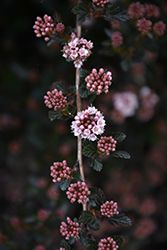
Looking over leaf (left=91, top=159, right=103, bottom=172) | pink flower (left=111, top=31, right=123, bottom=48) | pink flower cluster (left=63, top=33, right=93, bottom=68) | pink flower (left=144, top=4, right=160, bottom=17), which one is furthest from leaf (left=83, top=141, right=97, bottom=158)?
pink flower (left=144, top=4, right=160, bottom=17)

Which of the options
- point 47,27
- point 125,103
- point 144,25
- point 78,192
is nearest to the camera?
point 78,192

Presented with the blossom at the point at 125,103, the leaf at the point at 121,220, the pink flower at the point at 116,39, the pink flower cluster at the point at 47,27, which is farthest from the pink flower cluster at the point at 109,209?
the blossom at the point at 125,103

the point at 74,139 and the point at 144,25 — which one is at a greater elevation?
the point at 144,25

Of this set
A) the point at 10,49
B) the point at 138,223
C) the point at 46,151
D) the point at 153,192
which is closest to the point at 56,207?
the point at 46,151

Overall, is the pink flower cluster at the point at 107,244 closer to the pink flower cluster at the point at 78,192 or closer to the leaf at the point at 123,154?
the pink flower cluster at the point at 78,192

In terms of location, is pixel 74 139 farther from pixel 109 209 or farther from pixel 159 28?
pixel 109 209

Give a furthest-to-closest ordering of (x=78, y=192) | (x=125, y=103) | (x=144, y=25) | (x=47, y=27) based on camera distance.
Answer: (x=125, y=103)
(x=144, y=25)
(x=47, y=27)
(x=78, y=192)

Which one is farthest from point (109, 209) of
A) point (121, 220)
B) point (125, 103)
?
point (125, 103)

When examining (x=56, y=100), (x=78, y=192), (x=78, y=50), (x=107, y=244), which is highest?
(x=78, y=50)
